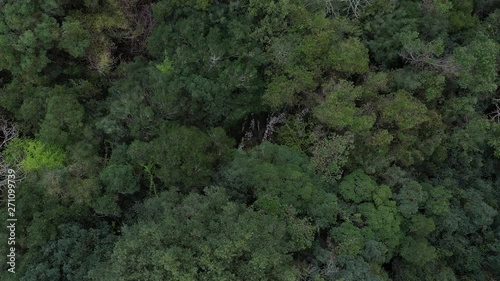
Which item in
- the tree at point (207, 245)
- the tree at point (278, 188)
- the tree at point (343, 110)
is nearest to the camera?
the tree at point (207, 245)

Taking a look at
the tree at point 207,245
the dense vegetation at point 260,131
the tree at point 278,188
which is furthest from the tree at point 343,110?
the tree at point 207,245

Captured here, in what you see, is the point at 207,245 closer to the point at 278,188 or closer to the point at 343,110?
the point at 278,188

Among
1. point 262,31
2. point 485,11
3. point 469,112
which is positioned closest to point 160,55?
point 262,31

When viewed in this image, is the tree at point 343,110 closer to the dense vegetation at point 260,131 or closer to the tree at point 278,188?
the dense vegetation at point 260,131

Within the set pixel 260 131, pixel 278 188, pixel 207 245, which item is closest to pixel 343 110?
pixel 278 188

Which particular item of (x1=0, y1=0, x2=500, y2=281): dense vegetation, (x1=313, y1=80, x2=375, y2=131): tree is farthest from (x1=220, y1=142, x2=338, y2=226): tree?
(x1=313, y1=80, x2=375, y2=131): tree

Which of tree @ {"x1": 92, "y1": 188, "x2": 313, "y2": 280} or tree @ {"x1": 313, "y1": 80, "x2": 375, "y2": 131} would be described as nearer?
tree @ {"x1": 92, "y1": 188, "x2": 313, "y2": 280}

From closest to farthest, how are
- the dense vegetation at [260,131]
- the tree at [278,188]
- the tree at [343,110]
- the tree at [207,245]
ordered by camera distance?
the tree at [207,245], the dense vegetation at [260,131], the tree at [278,188], the tree at [343,110]

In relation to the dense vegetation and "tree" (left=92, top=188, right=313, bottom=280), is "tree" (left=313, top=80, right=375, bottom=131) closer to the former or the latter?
the dense vegetation

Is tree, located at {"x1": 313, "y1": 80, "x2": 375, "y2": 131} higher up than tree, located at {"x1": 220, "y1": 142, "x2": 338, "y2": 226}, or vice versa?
tree, located at {"x1": 313, "y1": 80, "x2": 375, "y2": 131}
